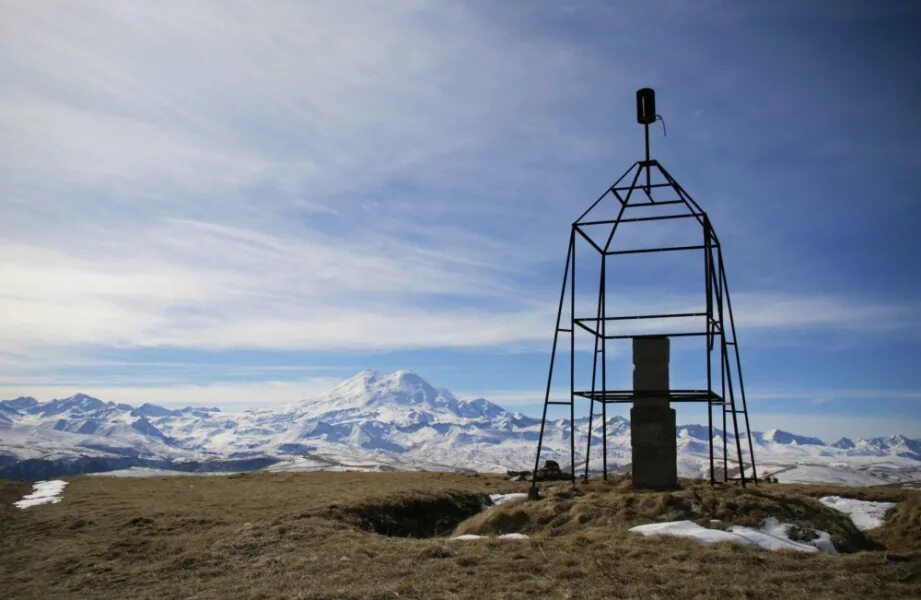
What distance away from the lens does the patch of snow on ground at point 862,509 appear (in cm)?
2417

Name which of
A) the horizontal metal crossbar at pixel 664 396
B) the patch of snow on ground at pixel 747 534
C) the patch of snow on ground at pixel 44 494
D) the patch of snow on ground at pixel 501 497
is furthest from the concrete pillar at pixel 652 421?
the patch of snow on ground at pixel 44 494

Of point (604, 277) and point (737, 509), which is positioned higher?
point (604, 277)

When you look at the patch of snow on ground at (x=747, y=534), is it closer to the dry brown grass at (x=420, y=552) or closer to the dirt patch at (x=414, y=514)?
the dry brown grass at (x=420, y=552)

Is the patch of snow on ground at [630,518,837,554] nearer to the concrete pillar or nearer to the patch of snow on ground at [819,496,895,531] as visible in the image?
the concrete pillar

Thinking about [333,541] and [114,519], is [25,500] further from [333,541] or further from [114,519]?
[333,541]

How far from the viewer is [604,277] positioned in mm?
27922

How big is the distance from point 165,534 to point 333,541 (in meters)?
7.50

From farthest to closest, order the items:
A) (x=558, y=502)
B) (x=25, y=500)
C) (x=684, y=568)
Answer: (x=25, y=500), (x=558, y=502), (x=684, y=568)

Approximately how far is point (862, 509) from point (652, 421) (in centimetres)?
977

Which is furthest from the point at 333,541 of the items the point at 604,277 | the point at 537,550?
the point at 604,277

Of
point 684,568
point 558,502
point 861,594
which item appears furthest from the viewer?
point 558,502

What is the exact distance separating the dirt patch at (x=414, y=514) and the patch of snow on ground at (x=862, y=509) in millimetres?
14514

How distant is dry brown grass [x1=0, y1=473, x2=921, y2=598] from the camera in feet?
42.2

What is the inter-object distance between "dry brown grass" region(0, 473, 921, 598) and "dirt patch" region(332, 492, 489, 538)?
79 millimetres
